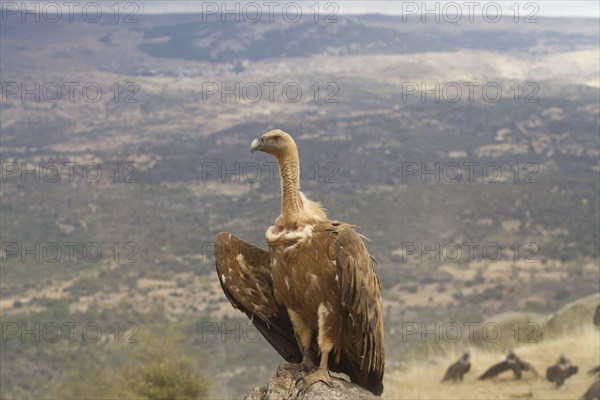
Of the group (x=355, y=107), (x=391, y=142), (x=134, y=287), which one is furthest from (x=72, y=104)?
(x=134, y=287)

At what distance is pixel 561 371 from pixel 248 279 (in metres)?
9.68

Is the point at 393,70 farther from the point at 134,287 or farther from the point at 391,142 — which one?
the point at 134,287

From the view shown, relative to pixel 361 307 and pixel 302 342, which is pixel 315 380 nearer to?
pixel 302 342

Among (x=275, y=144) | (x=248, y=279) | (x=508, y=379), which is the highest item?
(x=275, y=144)

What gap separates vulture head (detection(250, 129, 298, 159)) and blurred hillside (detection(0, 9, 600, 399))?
15.6 meters

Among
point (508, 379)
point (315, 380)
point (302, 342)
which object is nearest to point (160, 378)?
point (508, 379)

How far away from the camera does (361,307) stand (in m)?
6.56

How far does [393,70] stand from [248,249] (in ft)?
467

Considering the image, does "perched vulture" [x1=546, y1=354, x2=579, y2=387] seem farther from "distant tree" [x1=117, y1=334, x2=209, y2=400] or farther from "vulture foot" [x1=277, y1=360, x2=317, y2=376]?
"vulture foot" [x1=277, y1=360, x2=317, y2=376]

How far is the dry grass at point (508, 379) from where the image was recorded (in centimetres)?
1526

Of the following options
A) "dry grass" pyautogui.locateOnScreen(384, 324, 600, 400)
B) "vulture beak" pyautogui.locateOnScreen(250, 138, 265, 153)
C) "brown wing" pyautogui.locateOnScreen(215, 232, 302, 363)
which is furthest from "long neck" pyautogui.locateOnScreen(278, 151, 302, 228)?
"dry grass" pyautogui.locateOnScreen(384, 324, 600, 400)

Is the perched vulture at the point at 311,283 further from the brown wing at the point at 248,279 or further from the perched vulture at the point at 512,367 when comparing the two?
the perched vulture at the point at 512,367

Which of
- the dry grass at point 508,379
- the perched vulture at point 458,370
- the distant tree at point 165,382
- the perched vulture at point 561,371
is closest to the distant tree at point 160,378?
the distant tree at point 165,382

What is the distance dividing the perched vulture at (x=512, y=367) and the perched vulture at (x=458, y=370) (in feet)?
1.25
